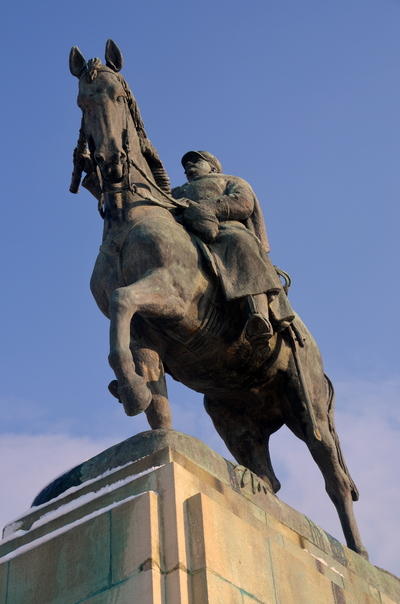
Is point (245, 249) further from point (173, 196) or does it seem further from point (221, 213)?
point (173, 196)

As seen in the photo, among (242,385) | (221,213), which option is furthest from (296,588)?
(221,213)

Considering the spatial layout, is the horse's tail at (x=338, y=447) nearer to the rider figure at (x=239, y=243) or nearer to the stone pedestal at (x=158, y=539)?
the rider figure at (x=239, y=243)

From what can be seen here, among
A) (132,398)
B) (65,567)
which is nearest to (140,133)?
(132,398)

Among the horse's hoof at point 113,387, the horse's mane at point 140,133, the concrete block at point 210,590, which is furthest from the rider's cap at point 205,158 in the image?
the concrete block at point 210,590

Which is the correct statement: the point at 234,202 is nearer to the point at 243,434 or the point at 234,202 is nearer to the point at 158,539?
the point at 243,434

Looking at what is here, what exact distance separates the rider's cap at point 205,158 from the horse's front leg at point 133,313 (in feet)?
8.51

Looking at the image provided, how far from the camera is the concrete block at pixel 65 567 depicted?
6.16 m

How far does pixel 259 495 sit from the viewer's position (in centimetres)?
752

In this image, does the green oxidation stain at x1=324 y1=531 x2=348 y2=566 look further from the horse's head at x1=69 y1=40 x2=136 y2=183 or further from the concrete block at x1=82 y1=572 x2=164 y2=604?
the horse's head at x1=69 y1=40 x2=136 y2=183

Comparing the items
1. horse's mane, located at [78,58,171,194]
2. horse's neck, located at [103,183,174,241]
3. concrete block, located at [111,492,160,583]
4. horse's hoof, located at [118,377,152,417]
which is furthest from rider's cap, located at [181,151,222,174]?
concrete block, located at [111,492,160,583]

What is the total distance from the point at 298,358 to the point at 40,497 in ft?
10.7

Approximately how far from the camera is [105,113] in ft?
29.5

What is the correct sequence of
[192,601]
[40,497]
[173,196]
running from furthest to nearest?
[173,196] < [40,497] < [192,601]

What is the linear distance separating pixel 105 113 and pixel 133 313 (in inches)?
83.2
